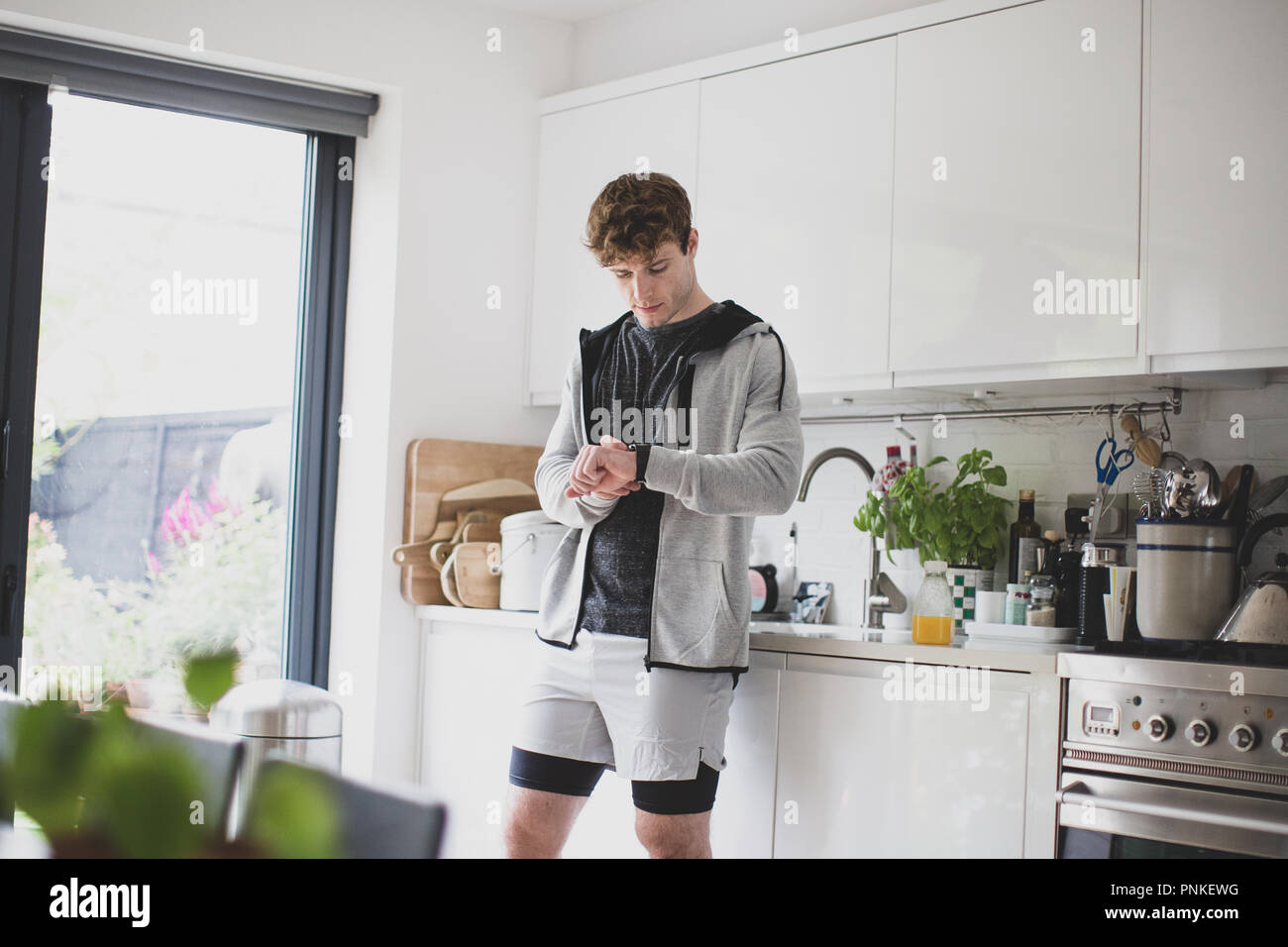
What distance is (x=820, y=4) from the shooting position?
120 inches

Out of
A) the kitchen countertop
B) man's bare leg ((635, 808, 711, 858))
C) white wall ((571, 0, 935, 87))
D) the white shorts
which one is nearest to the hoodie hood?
the white shorts

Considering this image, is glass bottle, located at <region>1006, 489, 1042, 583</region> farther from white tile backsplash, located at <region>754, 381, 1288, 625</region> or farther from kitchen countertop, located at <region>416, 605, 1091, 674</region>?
kitchen countertop, located at <region>416, 605, 1091, 674</region>

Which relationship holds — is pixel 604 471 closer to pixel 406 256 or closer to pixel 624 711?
pixel 624 711

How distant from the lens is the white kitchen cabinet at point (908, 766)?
2.08m

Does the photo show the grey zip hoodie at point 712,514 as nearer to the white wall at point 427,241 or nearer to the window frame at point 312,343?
the white wall at point 427,241

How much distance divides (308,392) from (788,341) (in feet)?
4.35

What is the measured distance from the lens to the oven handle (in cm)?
185

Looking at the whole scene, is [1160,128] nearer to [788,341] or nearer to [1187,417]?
[1187,417]

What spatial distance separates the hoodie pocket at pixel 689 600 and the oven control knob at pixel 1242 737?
80 centimetres

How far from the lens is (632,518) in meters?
2.06

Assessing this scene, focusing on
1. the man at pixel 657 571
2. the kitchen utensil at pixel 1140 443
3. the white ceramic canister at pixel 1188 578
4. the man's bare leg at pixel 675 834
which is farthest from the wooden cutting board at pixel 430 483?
the white ceramic canister at pixel 1188 578

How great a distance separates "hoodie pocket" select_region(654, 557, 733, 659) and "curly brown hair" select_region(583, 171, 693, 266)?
0.51 m

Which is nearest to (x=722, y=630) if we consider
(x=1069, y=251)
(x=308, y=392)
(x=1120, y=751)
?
(x=1120, y=751)

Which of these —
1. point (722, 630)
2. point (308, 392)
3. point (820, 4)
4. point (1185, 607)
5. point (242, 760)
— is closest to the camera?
point (242, 760)
